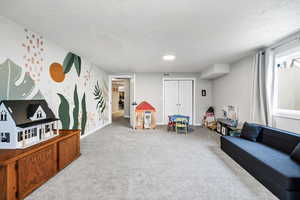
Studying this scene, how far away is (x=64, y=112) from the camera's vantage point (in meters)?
3.06

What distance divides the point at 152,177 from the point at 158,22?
2.31 meters

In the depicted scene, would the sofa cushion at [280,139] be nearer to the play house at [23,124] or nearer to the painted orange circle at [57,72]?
the play house at [23,124]

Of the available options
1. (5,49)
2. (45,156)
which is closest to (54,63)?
(5,49)

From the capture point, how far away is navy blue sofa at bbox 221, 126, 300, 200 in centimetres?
142

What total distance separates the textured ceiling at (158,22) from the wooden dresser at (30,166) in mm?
1798

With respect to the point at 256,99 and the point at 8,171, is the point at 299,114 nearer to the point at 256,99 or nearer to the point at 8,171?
the point at 256,99

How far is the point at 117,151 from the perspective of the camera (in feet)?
9.45

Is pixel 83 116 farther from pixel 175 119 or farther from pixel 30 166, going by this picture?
pixel 175 119

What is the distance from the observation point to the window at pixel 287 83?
97.2 inches

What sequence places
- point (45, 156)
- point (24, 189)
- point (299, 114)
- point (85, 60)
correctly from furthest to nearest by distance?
1. point (85, 60)
2. point (299, 114)
3. point (45, 156)
4. point (24, 189)

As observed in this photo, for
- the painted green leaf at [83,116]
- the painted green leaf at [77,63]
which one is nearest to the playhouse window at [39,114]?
the painted green leaf at [83,116]

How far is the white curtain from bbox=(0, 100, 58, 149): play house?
4.16 metres

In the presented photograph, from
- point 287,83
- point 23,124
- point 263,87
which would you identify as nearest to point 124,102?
point 23,124

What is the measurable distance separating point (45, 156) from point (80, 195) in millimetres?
→ 756
